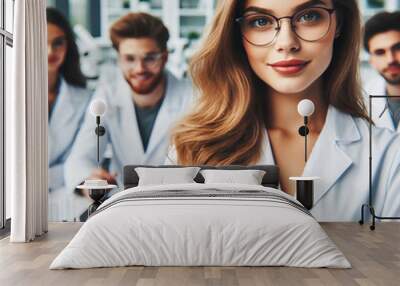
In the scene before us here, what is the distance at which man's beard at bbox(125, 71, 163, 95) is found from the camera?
7859 mm

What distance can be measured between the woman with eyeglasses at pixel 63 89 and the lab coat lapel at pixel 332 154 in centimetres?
291

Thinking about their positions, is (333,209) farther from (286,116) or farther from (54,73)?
(54,73)

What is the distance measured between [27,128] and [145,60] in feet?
6.59

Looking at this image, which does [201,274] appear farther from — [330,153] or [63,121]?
[63,121]

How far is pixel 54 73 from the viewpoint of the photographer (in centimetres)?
795

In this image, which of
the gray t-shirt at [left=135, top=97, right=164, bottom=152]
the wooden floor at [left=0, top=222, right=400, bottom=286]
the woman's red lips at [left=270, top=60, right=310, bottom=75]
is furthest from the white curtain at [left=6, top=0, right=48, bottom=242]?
the woman's red lips at [left=270, top=60, right=310, bottom=75]

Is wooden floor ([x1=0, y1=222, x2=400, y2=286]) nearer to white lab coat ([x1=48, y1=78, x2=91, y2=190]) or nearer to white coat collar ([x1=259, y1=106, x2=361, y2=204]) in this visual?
white coat collar ([x1=259, y1=106, x2=361, y2=204])

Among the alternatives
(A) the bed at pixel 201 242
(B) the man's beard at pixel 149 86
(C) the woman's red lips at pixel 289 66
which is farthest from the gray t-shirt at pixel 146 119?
(A) the bed at pixel 201 242

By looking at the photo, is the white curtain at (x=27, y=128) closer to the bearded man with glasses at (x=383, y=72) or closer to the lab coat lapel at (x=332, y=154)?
the lab coat lapel at (x=332, y=154)

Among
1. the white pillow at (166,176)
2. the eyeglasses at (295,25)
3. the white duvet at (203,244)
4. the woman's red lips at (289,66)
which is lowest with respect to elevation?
the white duvet at (203,244)

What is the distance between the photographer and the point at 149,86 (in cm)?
787

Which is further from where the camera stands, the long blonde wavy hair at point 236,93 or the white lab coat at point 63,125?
the white lab coat at point 63,125

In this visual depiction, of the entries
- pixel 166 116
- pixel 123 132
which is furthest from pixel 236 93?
pixel 123 132

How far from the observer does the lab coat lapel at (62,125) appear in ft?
25.9
